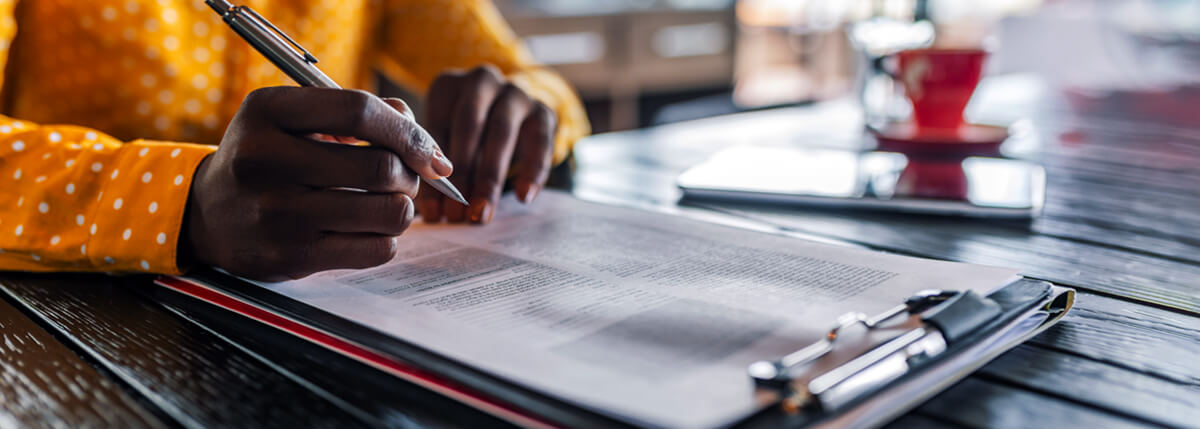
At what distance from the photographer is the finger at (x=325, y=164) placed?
1.32 ft

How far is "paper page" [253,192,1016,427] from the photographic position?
29 centimetres

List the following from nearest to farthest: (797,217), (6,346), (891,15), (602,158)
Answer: (6,346)
(797,217)
(602,158)
(891,15)

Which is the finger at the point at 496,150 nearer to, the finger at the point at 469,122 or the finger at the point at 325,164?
the finger at the point at 469,122

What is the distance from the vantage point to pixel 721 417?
0.86ft

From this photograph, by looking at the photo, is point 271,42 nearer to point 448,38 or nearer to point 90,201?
point 90,201

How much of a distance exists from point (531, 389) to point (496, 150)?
357 mm

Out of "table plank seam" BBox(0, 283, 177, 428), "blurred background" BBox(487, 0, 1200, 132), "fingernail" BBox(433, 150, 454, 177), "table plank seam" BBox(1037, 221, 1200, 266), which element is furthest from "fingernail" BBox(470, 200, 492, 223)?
"blurred background" BBox(487, 0, 1200, 132)

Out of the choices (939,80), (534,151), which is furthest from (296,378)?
(939,80)

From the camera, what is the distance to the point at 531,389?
288 mm

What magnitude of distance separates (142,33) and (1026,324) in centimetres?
74

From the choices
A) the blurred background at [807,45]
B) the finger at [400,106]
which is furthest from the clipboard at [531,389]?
the blurred background at [807,45]

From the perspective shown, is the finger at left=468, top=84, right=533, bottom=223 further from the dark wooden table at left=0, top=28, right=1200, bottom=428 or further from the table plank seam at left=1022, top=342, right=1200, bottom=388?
the table plank seam at left=1022, top=342, right=1200, bottom=388

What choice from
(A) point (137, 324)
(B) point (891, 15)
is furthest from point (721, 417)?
(B) point (891, 15)

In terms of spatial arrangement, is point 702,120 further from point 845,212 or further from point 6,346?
point 6,346
